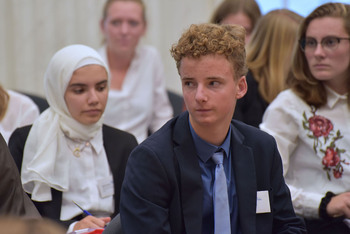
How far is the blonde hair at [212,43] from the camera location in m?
2.16

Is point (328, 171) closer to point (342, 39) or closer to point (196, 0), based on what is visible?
point (342, 39)

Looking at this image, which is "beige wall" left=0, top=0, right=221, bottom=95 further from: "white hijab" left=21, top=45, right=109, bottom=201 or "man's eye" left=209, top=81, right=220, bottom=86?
"man's eye" left=209, top=81, right=220, bottom=86

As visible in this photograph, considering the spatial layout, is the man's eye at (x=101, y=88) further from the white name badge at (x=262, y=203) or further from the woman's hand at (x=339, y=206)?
the woman's hand at (x=339, y=206)

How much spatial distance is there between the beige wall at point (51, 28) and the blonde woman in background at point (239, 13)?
4.20 ft

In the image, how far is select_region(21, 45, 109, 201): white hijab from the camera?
288 cm

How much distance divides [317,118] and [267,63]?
0.92 m

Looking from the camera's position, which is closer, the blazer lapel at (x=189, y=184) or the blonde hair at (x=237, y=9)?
the blazer lapel at (x=189, y=184)

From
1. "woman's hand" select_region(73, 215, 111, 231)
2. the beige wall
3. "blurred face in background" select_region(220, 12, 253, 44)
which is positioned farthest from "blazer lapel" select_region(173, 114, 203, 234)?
the beige wall

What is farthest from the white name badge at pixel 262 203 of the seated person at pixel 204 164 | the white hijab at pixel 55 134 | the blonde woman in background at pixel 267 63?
the blonde woman in background at pixel 267 63

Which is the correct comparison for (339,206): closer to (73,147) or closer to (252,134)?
(252,134)

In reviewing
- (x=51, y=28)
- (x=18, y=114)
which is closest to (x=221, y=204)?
(x=18, y=114)

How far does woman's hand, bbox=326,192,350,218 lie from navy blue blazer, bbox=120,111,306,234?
47cm

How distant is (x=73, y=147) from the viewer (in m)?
3.06

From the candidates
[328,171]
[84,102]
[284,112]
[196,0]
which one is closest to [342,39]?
[284,112]
